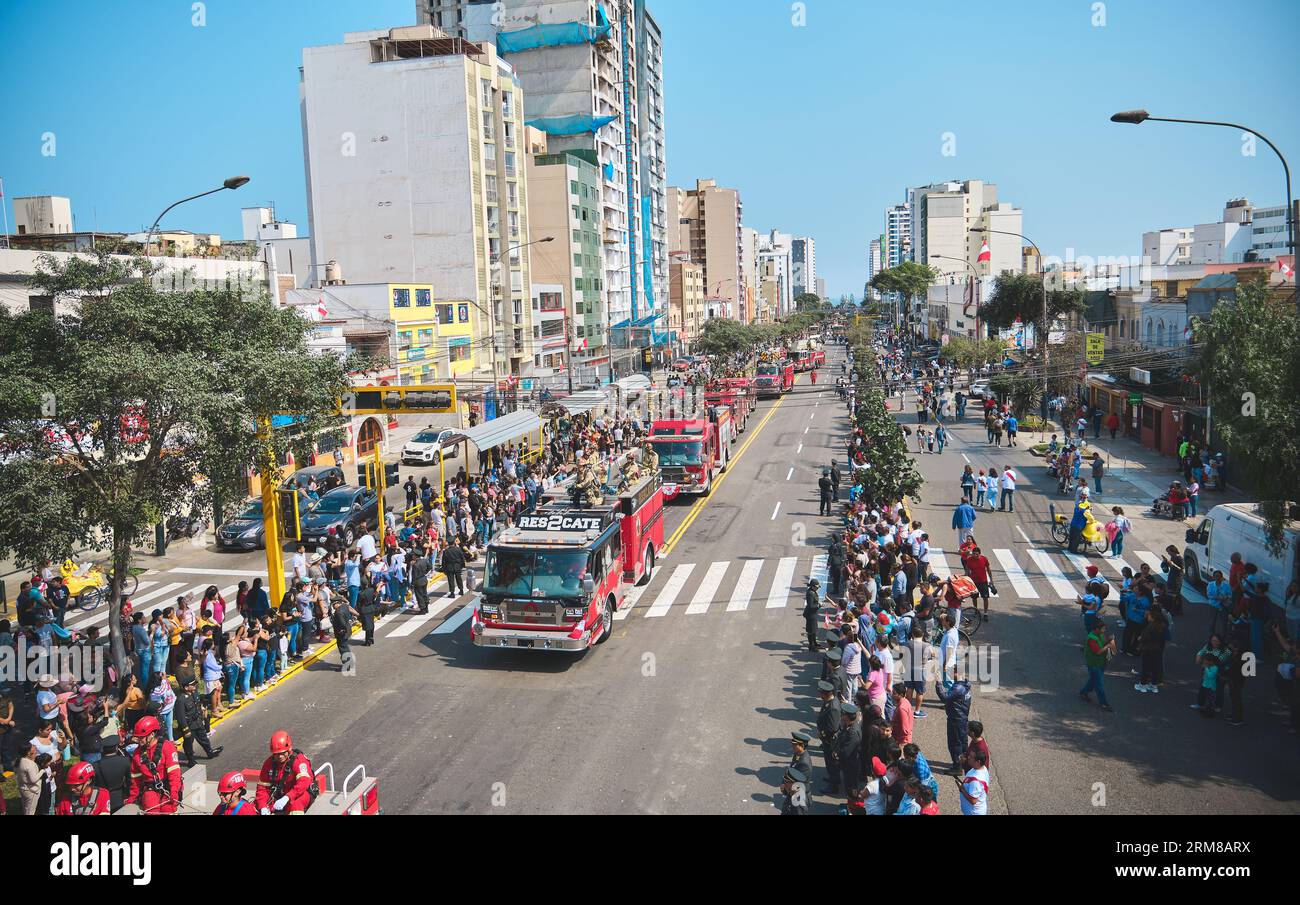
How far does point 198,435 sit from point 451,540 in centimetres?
858

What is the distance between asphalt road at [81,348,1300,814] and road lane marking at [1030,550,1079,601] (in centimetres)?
10

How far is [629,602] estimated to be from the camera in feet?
71.9

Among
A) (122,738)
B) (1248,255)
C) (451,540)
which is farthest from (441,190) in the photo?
(1248,255)

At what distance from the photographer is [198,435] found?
15.2m

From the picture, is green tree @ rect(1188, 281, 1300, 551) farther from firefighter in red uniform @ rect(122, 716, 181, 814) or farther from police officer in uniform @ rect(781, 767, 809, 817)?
firefighter in red uniform @ rect(122, 716, 181, 814)

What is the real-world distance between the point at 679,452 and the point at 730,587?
11.2 metres

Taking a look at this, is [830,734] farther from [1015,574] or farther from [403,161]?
[403,161]

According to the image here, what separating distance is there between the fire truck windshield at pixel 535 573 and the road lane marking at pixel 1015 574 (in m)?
10.5

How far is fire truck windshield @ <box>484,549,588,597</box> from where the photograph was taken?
17344 mm

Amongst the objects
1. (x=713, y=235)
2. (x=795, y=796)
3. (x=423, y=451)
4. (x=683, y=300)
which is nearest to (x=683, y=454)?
(x=423, y=451)

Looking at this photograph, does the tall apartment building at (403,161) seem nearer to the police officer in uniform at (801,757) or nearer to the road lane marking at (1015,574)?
the road lane marking at (1015,574)

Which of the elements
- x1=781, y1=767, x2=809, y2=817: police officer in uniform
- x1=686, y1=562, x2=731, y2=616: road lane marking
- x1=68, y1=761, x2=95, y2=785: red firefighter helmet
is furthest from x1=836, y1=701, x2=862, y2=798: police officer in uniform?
x1=686, y1=562, x2=731, y2=616: road lane marking

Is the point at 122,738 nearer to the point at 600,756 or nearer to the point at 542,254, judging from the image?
the point at 600,756

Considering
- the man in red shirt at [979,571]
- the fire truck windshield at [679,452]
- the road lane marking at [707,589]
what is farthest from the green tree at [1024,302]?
the man in red shirt at [979,571]
